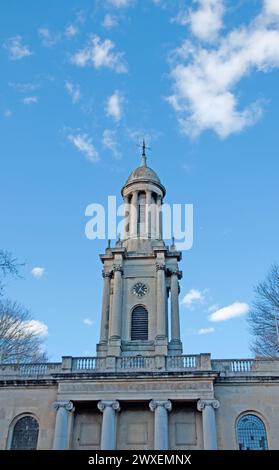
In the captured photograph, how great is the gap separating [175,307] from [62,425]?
1165 centimetres

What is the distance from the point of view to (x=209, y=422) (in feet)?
87.7

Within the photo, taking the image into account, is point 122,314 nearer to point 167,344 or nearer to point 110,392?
point 167,344

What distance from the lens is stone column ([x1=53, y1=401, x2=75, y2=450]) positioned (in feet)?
88.4

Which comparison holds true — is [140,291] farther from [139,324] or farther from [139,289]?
[139,324]

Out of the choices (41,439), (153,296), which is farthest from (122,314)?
(41,439)

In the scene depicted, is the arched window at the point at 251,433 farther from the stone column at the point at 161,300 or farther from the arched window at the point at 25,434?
the arched window at the point at 25,434

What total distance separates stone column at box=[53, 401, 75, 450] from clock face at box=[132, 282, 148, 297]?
969 centimetres

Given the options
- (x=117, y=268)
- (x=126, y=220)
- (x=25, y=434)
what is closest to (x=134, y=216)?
(x=126, y=220)

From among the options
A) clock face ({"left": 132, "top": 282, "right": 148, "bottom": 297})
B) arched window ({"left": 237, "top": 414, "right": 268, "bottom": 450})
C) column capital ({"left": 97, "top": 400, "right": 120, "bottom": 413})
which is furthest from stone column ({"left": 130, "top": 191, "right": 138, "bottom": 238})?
arched window ({"left": 237, "top": 414, "right": 268, "bottom": 450})

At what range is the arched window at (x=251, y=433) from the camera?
1063 inches

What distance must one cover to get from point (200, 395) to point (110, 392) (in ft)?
16.4

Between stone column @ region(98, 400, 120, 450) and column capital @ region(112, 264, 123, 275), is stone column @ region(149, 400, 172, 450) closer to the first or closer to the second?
stone column @ region(98, 400, 120, 450)

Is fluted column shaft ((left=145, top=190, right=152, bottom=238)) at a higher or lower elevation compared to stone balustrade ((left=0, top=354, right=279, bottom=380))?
higher
